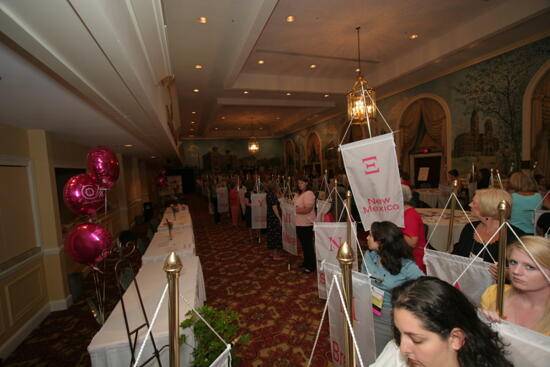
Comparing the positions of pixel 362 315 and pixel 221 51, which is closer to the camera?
pixel 362 315

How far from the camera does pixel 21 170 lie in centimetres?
375

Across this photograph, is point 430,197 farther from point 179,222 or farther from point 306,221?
point 179,222

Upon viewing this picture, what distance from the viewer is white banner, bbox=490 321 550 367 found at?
969mm

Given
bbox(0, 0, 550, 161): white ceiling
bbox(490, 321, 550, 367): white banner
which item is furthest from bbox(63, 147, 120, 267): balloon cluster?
bbox(490, 321, 550, 367): white banner

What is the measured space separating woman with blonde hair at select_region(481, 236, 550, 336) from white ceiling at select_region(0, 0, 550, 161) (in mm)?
2522

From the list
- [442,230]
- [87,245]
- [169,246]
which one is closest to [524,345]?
[87,245]

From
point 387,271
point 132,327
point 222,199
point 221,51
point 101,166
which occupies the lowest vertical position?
point 132,327

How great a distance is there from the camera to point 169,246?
4078 millimetres

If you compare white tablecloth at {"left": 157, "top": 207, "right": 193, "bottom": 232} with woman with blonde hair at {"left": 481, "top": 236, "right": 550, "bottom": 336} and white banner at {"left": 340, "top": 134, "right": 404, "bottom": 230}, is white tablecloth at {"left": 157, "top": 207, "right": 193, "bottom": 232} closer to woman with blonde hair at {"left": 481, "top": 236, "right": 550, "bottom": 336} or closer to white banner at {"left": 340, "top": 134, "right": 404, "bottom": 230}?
white banner at {"left": 340, "top": 134, "right": 404, "bottom": 230}

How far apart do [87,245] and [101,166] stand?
0.87 meters

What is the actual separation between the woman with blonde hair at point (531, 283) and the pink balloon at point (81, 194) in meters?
3.35

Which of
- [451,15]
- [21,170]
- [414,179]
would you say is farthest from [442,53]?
[21,170]

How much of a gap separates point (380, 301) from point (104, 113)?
3.78 metres

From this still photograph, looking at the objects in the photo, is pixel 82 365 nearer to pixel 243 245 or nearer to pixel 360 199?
pixel 360 199
